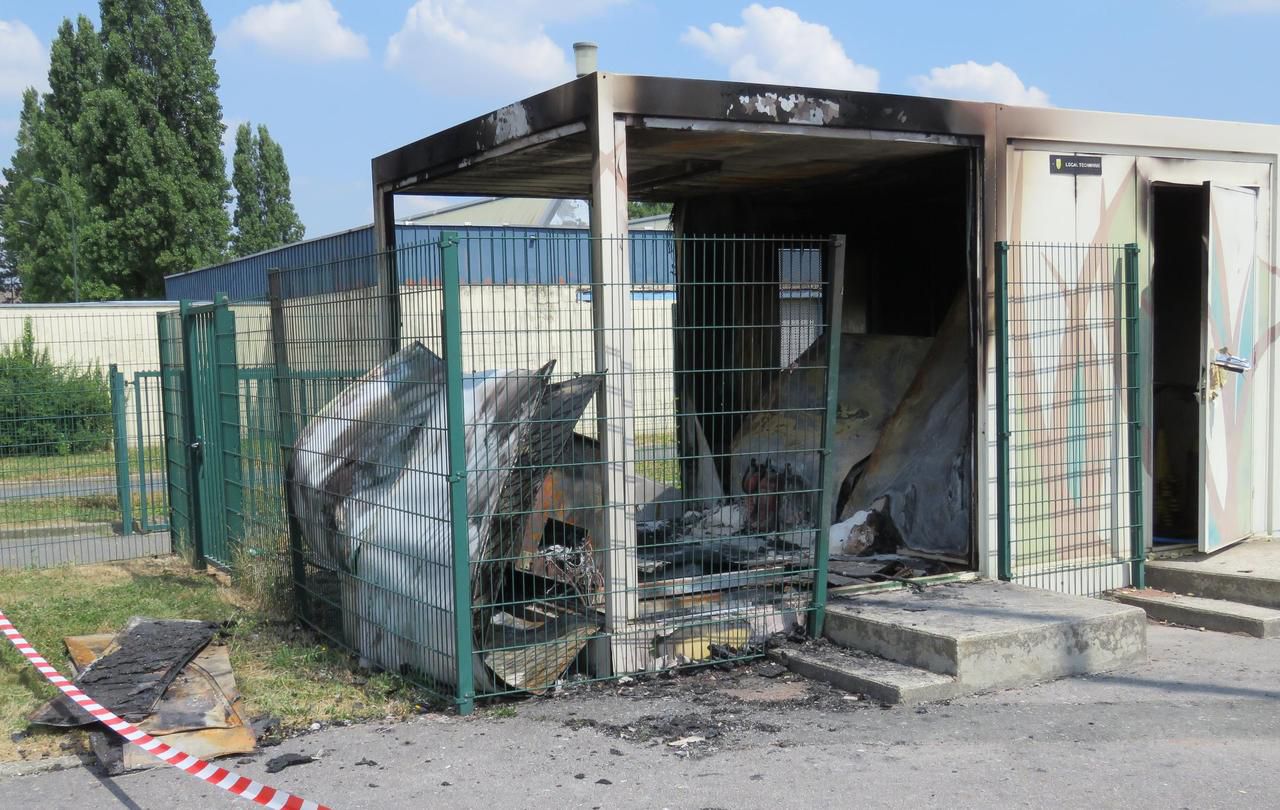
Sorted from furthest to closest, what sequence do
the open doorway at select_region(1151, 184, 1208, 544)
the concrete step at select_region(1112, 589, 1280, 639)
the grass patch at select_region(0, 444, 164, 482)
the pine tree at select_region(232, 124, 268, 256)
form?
1. the pine tree at select_region(232, 124, 268, 256)
2. the grass patch at select_region(0, 444, 164, 482)
3. the open doorway at select_region(1151, 184, 1208, 544)
4. the concrete step at select_region(1112, 589, 1280, 639)

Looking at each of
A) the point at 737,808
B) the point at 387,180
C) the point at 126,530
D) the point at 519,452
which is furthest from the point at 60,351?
the point at 737,808

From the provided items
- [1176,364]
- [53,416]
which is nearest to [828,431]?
[1176,364]

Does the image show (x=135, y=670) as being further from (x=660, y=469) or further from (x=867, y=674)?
(x=867, y=674)

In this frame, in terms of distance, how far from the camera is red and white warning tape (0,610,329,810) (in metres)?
3.85

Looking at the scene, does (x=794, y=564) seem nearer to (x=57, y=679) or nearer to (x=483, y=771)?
(x=483, y=771)

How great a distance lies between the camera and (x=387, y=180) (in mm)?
8055

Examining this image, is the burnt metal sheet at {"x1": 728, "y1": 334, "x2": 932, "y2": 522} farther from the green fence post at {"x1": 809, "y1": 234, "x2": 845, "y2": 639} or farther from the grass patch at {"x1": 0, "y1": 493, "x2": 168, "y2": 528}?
the grass patch at {"x1": 0, "y1": 493, "x2": 168, "y2": 528}

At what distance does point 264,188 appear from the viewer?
50.0 meters

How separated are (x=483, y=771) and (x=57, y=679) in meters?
1.91

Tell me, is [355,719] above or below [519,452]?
below

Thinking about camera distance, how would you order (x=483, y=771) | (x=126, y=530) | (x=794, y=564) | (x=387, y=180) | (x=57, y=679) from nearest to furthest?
1. (x=483, y=771)
2. (x=57, y=679)
3. (x=794, y=564)
4. (x=387, y=180)
5. (x=126, y=530)

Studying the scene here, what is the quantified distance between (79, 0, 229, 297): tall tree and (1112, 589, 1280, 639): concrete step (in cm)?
3022

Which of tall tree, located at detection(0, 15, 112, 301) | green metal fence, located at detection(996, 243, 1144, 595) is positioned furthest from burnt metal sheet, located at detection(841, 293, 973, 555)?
tall tree, located at detection(0, 15, 112, 301)

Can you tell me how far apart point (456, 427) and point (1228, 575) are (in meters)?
5.28
